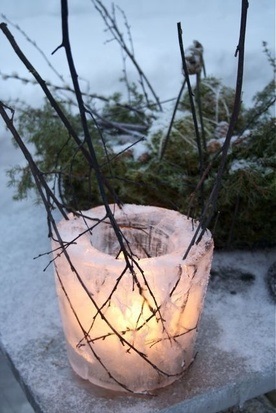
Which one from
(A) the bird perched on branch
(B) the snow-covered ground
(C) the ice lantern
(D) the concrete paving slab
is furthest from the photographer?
(B) the snow-covered ground

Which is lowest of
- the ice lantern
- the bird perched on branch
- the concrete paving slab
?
the concrete paving slab

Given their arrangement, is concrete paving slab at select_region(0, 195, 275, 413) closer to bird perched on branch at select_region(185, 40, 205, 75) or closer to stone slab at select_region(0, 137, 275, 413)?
stone slab at select_region(0, 137, 275, 413)

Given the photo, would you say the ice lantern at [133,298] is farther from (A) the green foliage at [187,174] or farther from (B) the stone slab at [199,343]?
(A) the green foliage at [187,174]

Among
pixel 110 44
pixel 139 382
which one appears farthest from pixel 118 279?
pixel 110 44

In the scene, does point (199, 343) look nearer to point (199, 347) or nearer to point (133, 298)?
point (199, 347)

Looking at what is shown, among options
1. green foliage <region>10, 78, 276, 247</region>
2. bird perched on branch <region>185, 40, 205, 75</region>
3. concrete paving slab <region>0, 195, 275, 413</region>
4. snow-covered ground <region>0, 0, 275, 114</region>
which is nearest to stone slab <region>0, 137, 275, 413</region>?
concrete paving slab <region>0, 195, 275, 413</region>

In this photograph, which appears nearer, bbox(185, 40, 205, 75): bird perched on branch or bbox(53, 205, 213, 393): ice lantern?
bbox(53, 205, 213, 393): ice lantern

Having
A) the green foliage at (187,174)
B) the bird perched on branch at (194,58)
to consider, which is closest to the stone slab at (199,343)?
the green foliage at (187,174)

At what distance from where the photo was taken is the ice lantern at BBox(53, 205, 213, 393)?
93 centimetres

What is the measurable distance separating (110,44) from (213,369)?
1.94 meters

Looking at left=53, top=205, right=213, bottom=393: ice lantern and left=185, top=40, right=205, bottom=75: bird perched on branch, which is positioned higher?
left=185, top=40, right=205, bottom=75: bird perched on branch

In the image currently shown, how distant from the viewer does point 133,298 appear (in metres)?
0.95

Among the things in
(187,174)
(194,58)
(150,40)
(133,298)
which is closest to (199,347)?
(133,298)

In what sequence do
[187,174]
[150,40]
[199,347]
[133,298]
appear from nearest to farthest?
[133,298] < [199,347] < [187,174] < [150,40]
